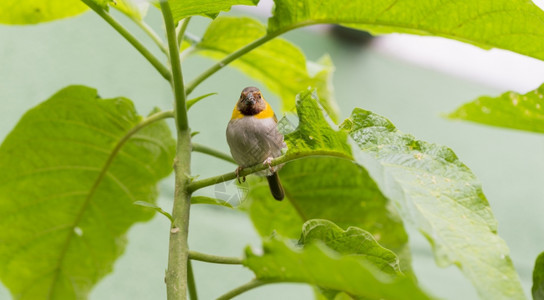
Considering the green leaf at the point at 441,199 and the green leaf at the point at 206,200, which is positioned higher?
the green leaf at the point at 206,200

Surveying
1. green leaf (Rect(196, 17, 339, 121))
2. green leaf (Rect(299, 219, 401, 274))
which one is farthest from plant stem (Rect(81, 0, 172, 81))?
green leaf (Rect(299, 219, 401, 274))

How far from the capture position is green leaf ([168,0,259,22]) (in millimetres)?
632

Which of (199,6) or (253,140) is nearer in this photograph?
(199,6)

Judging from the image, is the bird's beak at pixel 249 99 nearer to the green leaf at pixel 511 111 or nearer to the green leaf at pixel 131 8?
the green leaf at pixel 131 8

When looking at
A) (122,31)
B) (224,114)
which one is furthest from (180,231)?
(224,114)

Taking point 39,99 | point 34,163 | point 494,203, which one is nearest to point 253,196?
point 34,163

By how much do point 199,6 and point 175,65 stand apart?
0.08 meters

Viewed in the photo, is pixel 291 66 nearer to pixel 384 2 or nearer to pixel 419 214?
pixel 384 2

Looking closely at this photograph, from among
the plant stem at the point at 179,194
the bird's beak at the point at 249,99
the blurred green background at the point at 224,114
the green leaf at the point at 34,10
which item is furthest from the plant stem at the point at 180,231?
the blurred green background at the point at 224,114

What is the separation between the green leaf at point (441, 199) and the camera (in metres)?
0.47

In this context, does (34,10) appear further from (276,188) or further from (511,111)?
(511,111)

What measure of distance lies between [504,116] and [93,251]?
0.71m

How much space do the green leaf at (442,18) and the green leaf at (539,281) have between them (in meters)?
0.26

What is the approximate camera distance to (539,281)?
0.66 m
